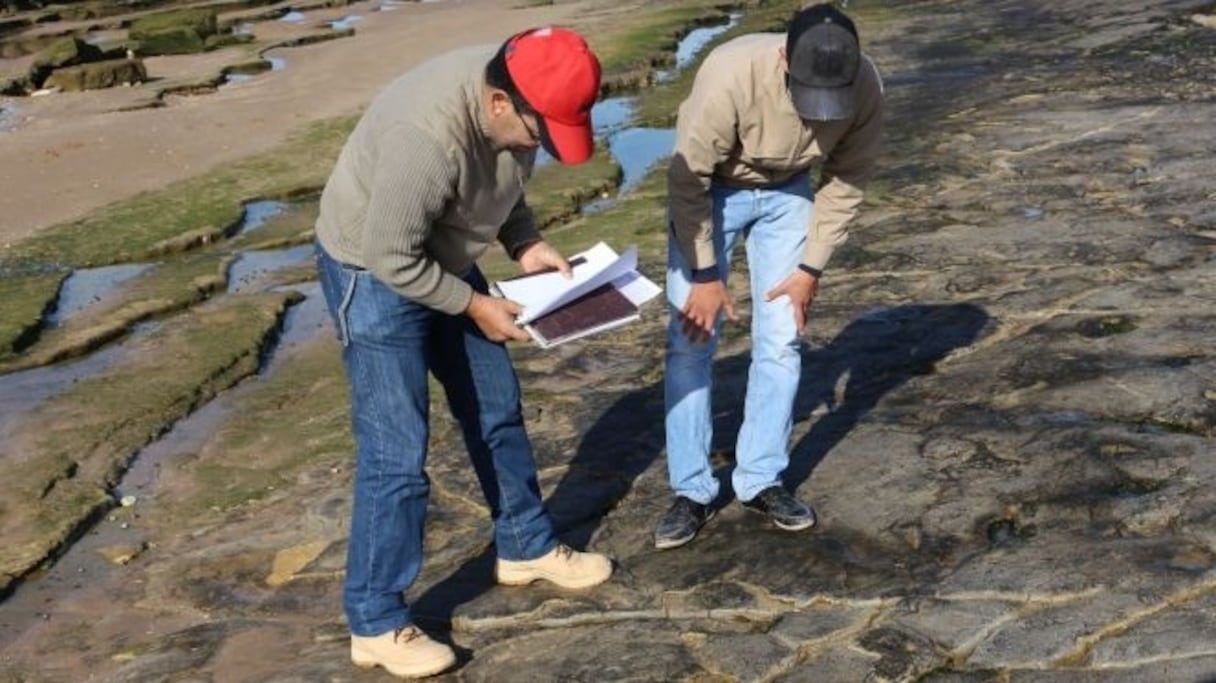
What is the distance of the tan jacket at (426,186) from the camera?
4.05m

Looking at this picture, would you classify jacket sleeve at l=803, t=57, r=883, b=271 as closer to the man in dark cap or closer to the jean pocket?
the man in dark cap

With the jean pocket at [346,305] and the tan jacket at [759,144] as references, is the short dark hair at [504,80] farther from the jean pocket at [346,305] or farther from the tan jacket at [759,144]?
the tan jacket at [759,144]

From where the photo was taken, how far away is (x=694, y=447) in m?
5.30

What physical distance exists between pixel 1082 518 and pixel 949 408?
1261 millimetres

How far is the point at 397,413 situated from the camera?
14.6 ft

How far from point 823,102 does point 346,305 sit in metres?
1.45

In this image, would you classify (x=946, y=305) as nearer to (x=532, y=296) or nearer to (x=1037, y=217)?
(x=1037, y=217)

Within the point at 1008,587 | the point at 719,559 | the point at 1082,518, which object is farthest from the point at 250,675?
the point at 1082,518

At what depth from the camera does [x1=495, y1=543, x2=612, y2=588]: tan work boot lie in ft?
16.7

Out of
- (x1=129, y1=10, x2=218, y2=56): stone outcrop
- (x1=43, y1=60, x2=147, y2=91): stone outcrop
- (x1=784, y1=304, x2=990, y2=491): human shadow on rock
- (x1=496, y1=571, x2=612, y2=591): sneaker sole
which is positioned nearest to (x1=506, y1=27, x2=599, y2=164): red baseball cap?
(x1=496, y1=571, x2=612, y2=591): sneaker sole

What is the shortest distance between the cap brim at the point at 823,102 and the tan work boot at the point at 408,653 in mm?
1865

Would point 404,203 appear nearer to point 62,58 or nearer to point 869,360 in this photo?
point 869,360

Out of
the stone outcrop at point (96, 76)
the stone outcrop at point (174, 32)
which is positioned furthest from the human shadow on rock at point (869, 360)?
the stone outcrop at point (174, 32)

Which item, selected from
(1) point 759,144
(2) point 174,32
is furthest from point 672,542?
(2) point 174,32
